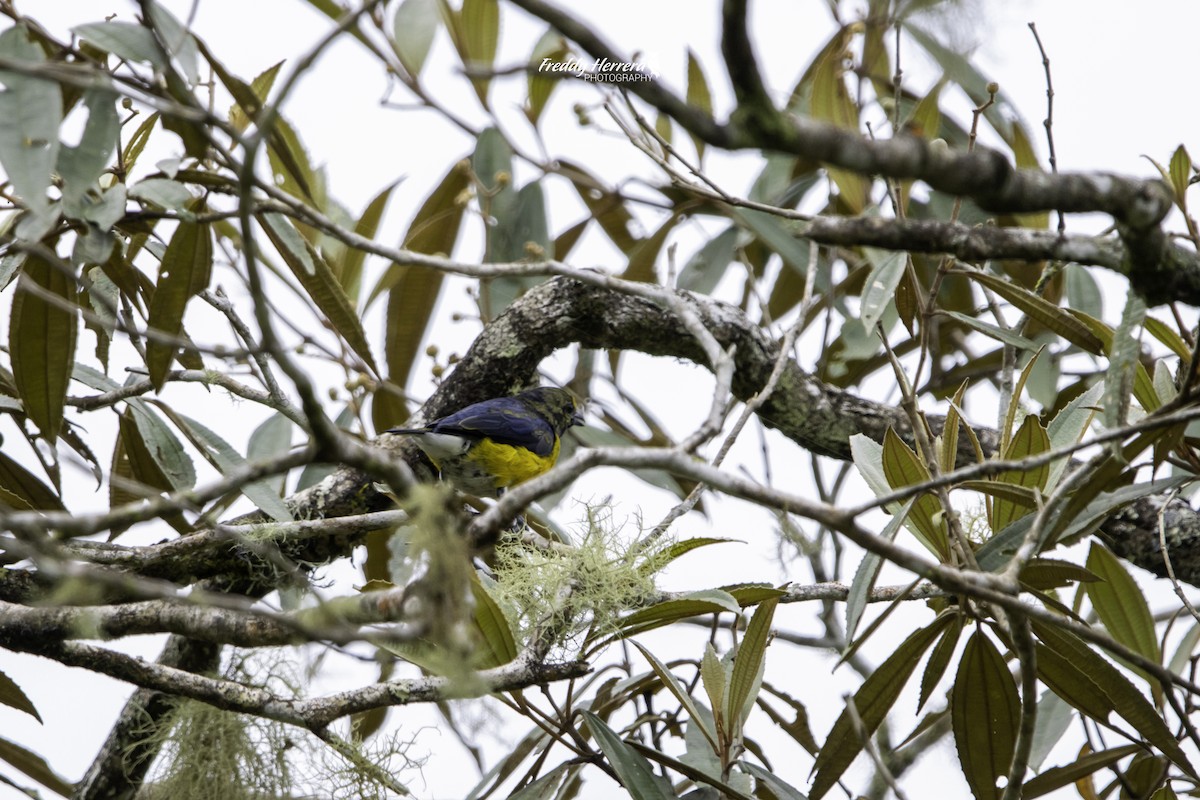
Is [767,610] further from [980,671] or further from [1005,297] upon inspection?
[1005,297]

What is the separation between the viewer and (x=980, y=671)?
2131mm

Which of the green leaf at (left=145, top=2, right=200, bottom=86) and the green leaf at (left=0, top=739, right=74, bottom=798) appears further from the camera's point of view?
the green leaf at (left=0, top=739, right=74, bottom=798)

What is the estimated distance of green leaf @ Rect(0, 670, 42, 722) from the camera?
242cm

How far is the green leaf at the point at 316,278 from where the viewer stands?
2113 millimetres

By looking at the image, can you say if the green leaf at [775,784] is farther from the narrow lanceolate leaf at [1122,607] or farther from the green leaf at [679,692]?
the narrow lanceolate leaf at [1122,607]

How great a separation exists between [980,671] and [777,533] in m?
0.79

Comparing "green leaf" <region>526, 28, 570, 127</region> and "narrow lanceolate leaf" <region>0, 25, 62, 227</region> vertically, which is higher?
"green leaf" <region>526, 28, 570, 127</region>

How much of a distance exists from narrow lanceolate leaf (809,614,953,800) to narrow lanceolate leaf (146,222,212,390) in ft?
4.92

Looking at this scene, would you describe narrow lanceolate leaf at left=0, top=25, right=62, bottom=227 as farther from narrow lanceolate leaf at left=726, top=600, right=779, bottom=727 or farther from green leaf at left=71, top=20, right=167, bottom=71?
narrow lanceolate leaf at left=726, top=600, right=779, bottom=727

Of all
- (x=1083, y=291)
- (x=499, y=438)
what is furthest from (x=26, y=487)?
(x=1083, y=291)

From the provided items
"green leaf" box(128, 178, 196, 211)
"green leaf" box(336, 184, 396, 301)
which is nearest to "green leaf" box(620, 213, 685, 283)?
"green leaf" box(336, 184, 396, 301)

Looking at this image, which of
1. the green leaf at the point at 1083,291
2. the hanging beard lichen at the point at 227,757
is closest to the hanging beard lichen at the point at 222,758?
the hanging beard lichen at the point at 227,757

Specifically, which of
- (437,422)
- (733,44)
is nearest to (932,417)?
(437,422)

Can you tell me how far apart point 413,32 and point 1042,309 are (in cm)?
221
